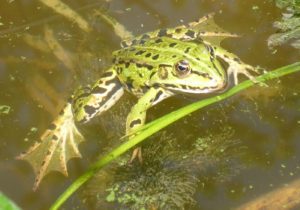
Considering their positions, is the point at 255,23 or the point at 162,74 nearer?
the point at 162,74

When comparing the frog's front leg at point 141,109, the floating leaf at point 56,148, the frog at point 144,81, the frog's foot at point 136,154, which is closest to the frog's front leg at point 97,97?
the frog at point 144,81

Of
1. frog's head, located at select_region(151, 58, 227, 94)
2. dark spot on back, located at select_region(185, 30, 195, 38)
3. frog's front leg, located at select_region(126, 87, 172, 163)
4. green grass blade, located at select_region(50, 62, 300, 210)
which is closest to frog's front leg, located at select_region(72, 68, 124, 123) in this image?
frog's front leg, located at select_region(126, 87, 172, 163)

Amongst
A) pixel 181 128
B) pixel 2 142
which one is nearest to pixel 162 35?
pixel 181 128

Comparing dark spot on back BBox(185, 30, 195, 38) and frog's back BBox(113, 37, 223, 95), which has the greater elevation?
frog's back BBox(113, 37, 223, 95)

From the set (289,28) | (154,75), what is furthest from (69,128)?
(289,28)

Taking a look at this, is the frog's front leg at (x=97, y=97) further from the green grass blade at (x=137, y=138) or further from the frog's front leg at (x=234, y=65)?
the green grass blade at (x=137, y=138)

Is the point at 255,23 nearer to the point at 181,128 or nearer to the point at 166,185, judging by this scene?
the point at 181,128

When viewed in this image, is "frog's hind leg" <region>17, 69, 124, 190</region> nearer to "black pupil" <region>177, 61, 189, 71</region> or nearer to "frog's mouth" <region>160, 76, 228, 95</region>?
"frog's mouth" <region>160, 76, 228, 95</region>
